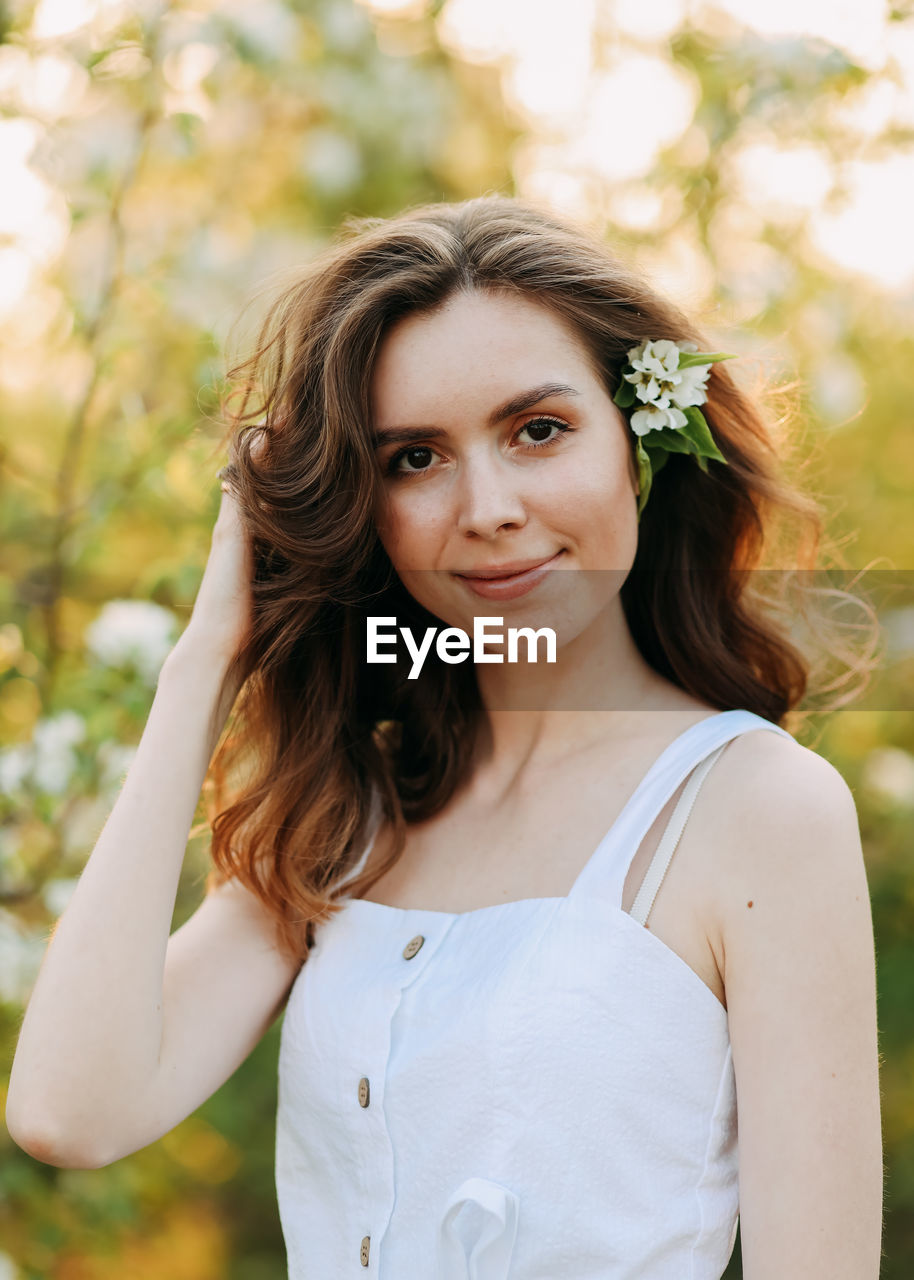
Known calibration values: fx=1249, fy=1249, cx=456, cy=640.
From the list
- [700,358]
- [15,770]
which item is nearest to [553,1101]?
[700,358]

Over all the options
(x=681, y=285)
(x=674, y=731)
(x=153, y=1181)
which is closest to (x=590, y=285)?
(x=681, y=285)

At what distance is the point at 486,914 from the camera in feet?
5.11

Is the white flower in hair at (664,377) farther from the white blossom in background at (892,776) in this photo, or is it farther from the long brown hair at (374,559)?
the white blossom in background at (892,776)

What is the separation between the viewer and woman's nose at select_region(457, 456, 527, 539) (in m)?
1.54

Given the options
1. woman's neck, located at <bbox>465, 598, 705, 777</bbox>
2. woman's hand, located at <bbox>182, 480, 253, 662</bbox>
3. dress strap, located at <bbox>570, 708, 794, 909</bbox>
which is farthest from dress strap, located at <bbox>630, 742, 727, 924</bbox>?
woman's hand, located at <bbox>182, 480, 253, 662</bbox>

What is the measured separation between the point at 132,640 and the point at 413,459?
68 centimetres

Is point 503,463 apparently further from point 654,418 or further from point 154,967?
point 154,967

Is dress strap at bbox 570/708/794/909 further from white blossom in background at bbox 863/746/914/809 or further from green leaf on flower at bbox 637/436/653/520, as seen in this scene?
white blossom in background at bbox 863/746/914/809

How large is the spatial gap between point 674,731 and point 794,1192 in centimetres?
58

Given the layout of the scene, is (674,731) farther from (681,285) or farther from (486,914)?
(681,285)

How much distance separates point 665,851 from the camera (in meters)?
1.47

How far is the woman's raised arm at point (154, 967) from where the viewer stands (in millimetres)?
1515

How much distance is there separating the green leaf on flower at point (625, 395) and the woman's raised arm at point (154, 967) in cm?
56

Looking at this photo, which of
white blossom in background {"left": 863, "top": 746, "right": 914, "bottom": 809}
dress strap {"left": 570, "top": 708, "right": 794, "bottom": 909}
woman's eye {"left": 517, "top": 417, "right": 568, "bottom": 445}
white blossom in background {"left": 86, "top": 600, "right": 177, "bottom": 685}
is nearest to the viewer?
dress strap {"left": 570, "top": 708, "right": 794, "bottom": 909}
